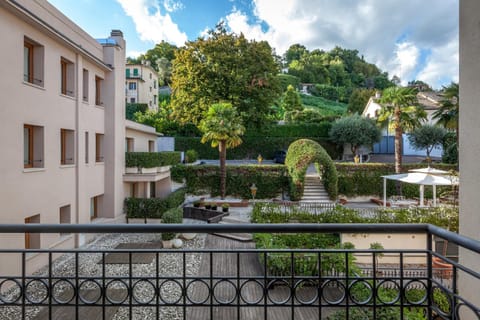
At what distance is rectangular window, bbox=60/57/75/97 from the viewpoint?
463 inches

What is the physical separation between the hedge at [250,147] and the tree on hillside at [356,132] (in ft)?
5.90

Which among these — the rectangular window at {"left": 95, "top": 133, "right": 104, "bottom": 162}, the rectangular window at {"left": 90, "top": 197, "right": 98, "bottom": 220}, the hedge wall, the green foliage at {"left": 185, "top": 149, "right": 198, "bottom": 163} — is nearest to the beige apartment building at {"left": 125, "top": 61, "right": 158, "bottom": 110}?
the green foliage at {"left": 185, "top": 149, "right": 198, "bottom": 163}

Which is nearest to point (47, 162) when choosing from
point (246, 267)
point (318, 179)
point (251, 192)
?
point (246, 267)

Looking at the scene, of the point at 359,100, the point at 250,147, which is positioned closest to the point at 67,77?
the point at 250,147

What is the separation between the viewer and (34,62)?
1004 centimetres

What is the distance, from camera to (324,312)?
7.55 meters

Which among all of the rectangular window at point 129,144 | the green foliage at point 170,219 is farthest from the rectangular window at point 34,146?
the rectangular window at point 129,144

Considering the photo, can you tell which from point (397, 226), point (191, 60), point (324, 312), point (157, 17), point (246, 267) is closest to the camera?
point (397, 226)

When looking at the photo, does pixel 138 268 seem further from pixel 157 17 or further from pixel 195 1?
pixel 195 1

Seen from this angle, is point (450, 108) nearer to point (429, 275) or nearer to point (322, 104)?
point (429, 275)

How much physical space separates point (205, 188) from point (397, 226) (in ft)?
63.0

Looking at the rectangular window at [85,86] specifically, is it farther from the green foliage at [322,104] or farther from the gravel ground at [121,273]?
the green foliage at [322,104]

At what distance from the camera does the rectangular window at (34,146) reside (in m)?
9.86

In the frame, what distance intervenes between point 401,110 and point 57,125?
63.6ft
